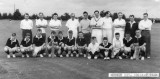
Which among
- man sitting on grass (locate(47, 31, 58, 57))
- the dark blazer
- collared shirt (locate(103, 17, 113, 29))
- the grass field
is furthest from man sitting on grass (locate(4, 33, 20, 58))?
the dark blazer

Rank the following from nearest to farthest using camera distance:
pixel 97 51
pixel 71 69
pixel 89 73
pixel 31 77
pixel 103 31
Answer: pixel 31 77 → pixel 89 73 → pixel 71 69 → pixel 97 51 → pixel 103 31

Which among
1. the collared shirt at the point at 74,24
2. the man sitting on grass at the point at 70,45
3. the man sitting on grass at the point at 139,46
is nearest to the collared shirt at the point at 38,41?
the man sitting on grass at the point at 70,45

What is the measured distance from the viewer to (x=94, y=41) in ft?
42.9

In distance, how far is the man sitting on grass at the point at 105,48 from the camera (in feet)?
41.7

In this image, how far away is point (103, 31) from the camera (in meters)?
13.7

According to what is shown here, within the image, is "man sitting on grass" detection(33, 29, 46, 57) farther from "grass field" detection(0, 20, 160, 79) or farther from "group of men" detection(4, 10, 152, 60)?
"grass field" detection(0, 20, 160, 79)

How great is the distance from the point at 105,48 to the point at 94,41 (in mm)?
643

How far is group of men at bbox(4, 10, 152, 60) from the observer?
12.9 meters

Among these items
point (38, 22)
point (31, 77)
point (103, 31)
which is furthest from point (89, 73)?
point (38, 22)

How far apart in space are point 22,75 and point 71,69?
1.88 metres

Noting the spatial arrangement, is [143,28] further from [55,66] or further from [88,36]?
[55,66]

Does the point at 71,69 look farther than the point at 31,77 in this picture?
Yes

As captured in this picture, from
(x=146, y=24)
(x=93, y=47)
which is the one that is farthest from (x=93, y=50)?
(x=146, y=24)

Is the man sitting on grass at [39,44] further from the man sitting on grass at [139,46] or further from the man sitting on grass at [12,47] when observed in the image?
the man sitting on grass at [139,46]
